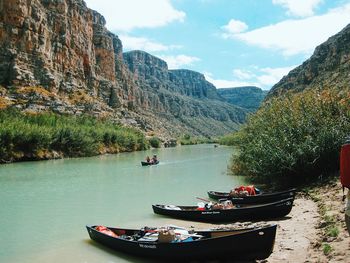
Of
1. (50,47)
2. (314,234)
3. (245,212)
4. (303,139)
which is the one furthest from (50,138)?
(314,234)

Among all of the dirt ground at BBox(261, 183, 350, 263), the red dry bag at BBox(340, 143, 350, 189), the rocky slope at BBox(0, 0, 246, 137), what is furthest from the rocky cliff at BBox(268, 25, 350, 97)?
the red dry bag at BBox(340, 143, 350, 189)

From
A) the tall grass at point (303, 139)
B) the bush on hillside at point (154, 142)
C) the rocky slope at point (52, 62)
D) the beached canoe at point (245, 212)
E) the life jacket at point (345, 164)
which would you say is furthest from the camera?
the bush on hillside at point (154, 142)

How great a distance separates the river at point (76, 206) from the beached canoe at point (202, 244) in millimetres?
666

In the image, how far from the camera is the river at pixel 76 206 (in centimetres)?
1327


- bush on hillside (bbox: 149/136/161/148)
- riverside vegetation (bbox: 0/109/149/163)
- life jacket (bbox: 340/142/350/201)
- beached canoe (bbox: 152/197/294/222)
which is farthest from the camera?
bush on hillside (bbox: 149/136/161/148)

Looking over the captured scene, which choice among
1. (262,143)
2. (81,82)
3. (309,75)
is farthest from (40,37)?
(262,143)

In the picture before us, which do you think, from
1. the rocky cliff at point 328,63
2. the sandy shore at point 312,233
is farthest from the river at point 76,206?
the rocky cliff at point 328,63

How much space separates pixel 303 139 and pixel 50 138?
4309cm

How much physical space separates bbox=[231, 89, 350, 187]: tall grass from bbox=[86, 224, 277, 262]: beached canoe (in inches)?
464

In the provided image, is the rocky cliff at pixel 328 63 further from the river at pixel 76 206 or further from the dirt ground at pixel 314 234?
the dirt ground at pixel 314 234

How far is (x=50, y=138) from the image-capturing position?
56875 millimetres

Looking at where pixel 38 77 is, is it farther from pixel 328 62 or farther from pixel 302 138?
pixel 302 138

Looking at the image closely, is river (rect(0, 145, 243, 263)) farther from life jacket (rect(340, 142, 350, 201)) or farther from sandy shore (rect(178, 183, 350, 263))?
life jacket (rect(340, 142, 350, 201))

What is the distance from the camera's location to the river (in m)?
13.3
